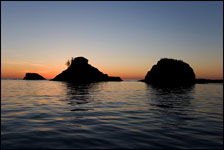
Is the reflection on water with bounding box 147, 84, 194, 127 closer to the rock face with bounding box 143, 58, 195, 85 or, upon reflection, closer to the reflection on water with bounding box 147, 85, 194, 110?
the reflection on water with bounding box 147, 85, 194, 110

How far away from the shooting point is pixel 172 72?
172 meters

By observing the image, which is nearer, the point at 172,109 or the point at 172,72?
the point at 172,109

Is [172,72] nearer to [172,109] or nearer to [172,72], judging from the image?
[172,72]

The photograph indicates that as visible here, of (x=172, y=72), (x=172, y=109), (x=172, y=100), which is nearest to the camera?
(x=172, y=109)

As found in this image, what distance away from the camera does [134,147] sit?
6.56 metres

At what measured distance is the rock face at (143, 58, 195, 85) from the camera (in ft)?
560

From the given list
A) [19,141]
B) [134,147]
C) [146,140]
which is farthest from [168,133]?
[19,141]

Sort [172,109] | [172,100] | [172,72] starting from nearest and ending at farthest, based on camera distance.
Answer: [172,109]
[172,100]
[172,72]

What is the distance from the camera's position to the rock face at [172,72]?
171m

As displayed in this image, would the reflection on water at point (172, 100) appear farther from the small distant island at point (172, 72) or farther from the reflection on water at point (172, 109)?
the small distant island at point (172, 72)

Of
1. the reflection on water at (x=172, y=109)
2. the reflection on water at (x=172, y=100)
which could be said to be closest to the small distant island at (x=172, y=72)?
the reflection on water at (x=172, y=100)

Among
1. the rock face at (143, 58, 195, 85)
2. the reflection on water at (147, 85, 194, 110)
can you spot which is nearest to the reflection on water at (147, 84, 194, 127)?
the reflection on water at (147, 85, 194, 110)

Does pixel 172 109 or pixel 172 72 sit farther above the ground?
pixel 172 72

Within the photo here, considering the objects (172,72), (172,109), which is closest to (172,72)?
(172,72)
